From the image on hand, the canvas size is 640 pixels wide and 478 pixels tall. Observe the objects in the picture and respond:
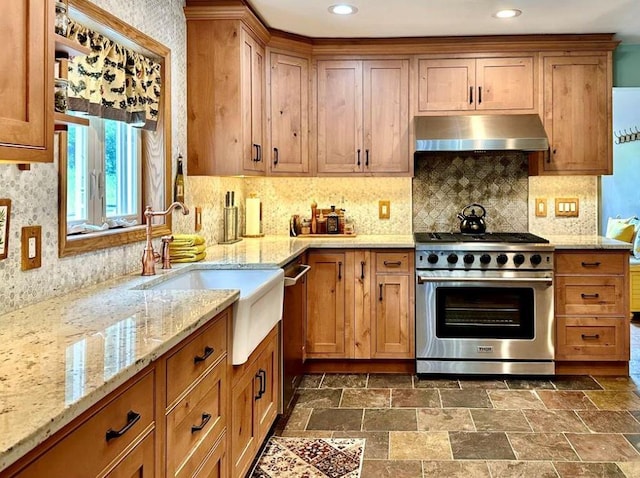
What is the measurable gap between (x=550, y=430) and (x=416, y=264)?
4.43 ft

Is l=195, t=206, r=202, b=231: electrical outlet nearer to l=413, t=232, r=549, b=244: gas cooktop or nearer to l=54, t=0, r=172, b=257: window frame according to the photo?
l=54, t=0, r=172, b=257: window frame

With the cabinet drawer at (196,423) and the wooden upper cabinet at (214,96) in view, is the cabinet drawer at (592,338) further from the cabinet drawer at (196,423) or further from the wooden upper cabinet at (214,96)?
the cabinet drawer at (196,423)

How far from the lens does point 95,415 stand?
3.94 feet

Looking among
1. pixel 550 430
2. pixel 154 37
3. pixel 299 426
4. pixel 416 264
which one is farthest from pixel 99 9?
pixel 550 430

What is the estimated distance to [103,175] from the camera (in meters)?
2.76

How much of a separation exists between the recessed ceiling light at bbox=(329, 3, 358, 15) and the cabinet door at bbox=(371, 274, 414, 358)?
1703 mm

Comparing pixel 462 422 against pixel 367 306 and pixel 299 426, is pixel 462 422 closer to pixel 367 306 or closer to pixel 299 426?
pixel 299 426

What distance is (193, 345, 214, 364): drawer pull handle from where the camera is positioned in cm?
182

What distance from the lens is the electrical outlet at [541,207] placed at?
15.3ft

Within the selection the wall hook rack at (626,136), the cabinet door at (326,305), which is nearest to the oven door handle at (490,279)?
the cabinet door at (326,305)

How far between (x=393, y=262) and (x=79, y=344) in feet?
9.48

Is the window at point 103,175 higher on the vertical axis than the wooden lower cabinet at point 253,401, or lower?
higher

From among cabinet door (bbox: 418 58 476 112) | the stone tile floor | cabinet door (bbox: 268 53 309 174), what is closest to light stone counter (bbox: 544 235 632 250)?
the stone tile floor

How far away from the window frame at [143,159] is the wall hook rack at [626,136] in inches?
276
